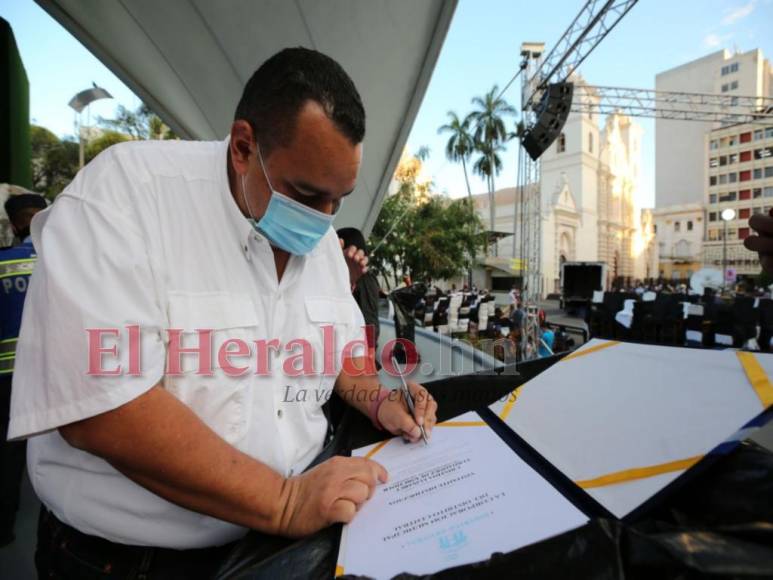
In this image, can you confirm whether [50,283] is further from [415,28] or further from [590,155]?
[590,155]

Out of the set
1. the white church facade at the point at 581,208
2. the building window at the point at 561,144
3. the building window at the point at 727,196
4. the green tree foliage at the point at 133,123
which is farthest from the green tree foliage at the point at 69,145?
the building window at the point at 727,196

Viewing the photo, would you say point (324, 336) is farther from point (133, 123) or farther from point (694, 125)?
point (694, 125)

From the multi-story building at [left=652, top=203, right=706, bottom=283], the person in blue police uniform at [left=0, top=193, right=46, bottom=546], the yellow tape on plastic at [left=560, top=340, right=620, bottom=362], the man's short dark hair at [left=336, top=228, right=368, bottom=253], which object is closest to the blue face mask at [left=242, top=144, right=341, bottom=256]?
the yellow tape on plastic at [left=560, top=340, right=620, bottom=362]

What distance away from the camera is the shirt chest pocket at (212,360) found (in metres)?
0.76

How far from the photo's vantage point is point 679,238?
49844 mm

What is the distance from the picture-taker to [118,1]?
111 inches

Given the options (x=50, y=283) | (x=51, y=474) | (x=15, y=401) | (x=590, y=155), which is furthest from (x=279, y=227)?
(x=590, y=155)

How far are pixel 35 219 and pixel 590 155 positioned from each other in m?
41.1

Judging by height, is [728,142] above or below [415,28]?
above

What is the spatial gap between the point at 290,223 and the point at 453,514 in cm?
73

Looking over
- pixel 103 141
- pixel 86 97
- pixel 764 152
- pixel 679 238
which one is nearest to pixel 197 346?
pixel 86 97

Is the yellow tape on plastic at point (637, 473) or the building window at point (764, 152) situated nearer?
the yellow tape on plastic at point (637, 473)

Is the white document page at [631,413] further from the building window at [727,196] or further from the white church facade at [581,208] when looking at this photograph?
the building window at [727,196]

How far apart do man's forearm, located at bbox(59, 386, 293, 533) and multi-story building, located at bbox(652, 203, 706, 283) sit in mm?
58171
